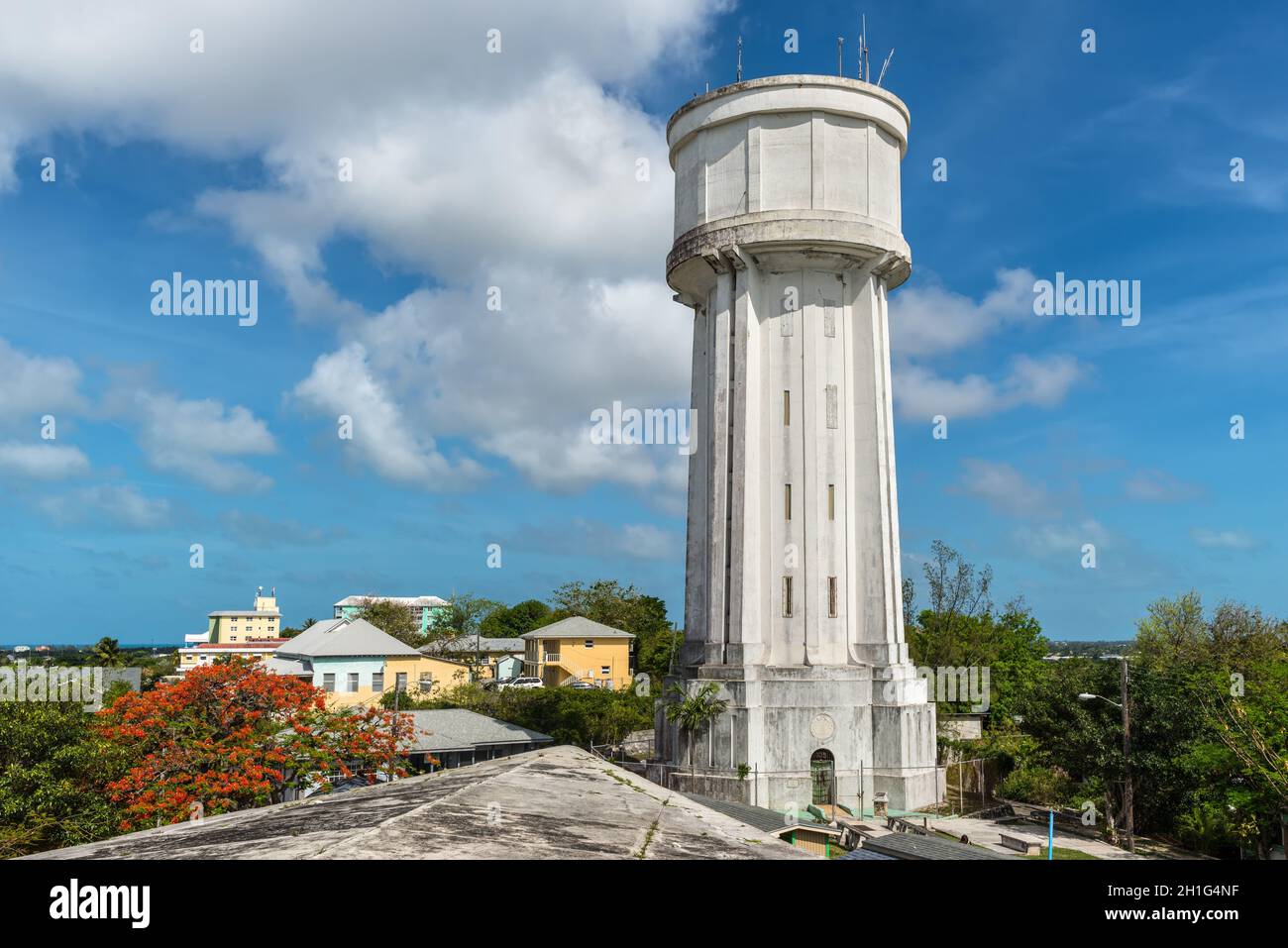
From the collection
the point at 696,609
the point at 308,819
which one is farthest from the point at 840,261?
the point at 308,819

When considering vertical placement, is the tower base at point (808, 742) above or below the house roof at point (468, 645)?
above

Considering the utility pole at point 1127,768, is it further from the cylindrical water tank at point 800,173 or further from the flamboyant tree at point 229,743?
the flamboyant tree at point 229,743

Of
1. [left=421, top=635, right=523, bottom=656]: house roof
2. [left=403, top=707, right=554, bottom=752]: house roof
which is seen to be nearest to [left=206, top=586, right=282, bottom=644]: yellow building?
[left=421, top=635, right=523, bottom=656]: house roof

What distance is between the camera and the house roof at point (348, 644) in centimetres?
7519

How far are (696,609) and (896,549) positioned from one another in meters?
9.13

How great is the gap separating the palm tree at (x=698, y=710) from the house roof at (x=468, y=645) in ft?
223

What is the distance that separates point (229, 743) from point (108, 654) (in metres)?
71.2

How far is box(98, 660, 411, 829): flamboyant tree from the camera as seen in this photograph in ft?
84.7

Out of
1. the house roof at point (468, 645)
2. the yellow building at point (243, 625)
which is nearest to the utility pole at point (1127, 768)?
the house roof at point (468, 645)

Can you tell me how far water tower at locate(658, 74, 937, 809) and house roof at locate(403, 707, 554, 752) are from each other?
1095cm

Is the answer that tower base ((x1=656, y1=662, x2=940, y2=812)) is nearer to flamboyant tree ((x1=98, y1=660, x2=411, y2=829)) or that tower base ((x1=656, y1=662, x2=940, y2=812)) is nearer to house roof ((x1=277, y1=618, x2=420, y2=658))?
flamboyant tree ((x1=98, y1=660, x2=411, y2=829))

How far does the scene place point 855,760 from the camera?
36531 mm

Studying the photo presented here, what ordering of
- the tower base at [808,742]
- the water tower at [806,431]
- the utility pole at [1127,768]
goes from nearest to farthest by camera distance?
1. the utility pole at [1127,768]
2. the tower base at [808,742]
3. the water tower at [806,431]

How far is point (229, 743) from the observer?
28234mm
